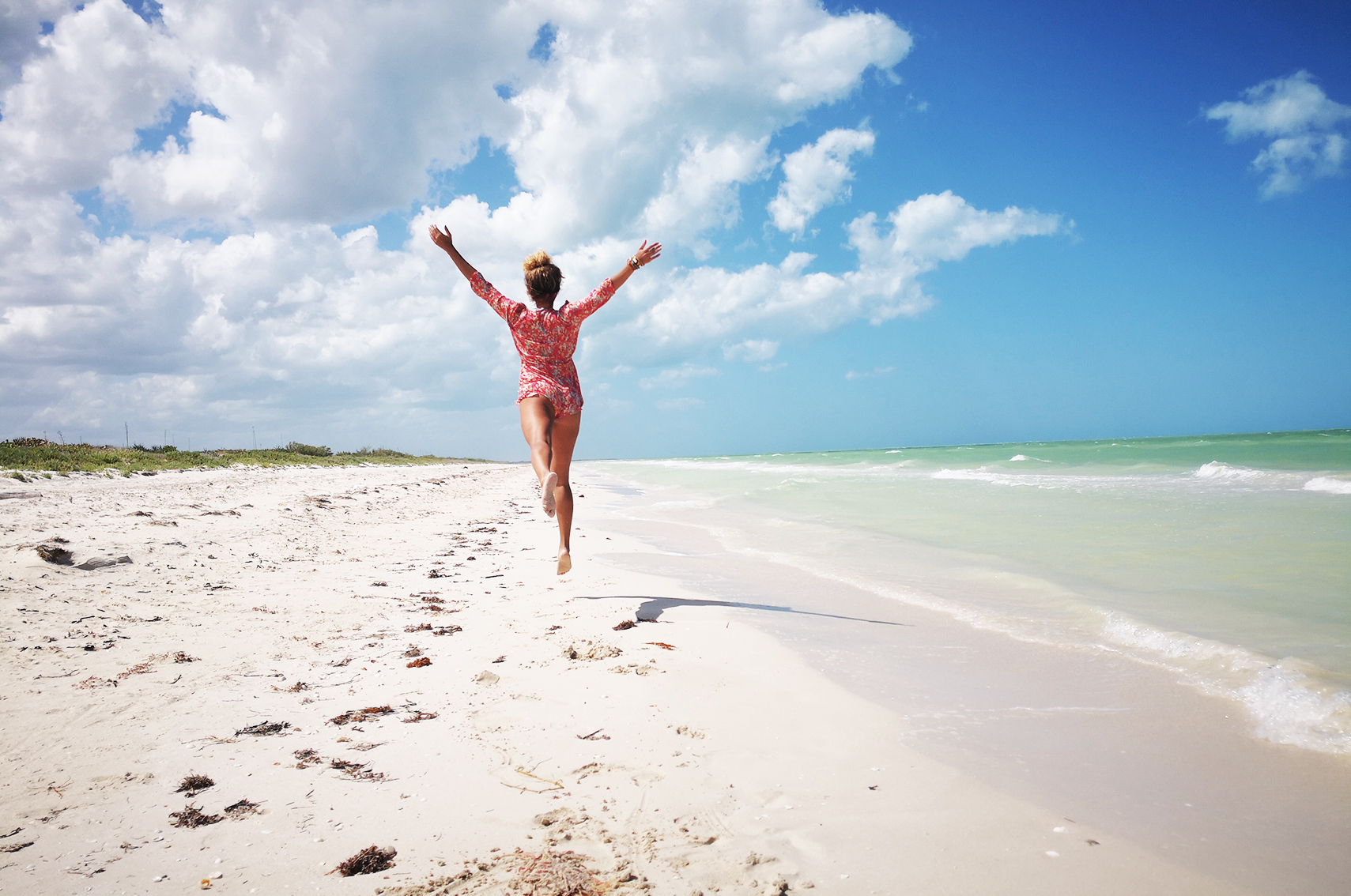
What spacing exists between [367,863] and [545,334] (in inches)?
134

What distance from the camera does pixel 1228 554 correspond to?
19.9 ft

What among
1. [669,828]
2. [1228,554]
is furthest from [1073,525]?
[669,828]

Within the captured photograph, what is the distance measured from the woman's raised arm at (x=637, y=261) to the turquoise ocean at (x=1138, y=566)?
3.30 meters

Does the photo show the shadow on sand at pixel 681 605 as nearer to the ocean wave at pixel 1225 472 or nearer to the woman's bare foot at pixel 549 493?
the woman's bare foot at pixel 549 493

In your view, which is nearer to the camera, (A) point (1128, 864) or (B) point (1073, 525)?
(A) point (1128, 864)

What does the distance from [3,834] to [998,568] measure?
259 inches

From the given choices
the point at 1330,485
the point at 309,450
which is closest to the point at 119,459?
the point at 309,450

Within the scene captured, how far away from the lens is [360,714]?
108 inches

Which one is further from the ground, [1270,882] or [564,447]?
[564,447]

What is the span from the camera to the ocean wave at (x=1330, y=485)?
1167 cm

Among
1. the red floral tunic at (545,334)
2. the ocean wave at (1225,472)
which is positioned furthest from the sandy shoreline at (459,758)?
the ocean wave at (1225,472)

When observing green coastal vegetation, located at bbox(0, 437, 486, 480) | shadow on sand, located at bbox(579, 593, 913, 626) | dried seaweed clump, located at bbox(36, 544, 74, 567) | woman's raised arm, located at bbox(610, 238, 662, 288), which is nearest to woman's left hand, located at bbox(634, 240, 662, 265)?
woman's raised arm, located at bbox(610, 238, 662, 288)

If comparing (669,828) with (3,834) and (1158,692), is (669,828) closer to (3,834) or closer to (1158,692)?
(3,834)

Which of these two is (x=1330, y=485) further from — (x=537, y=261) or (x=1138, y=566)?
(x=537, y=261)
